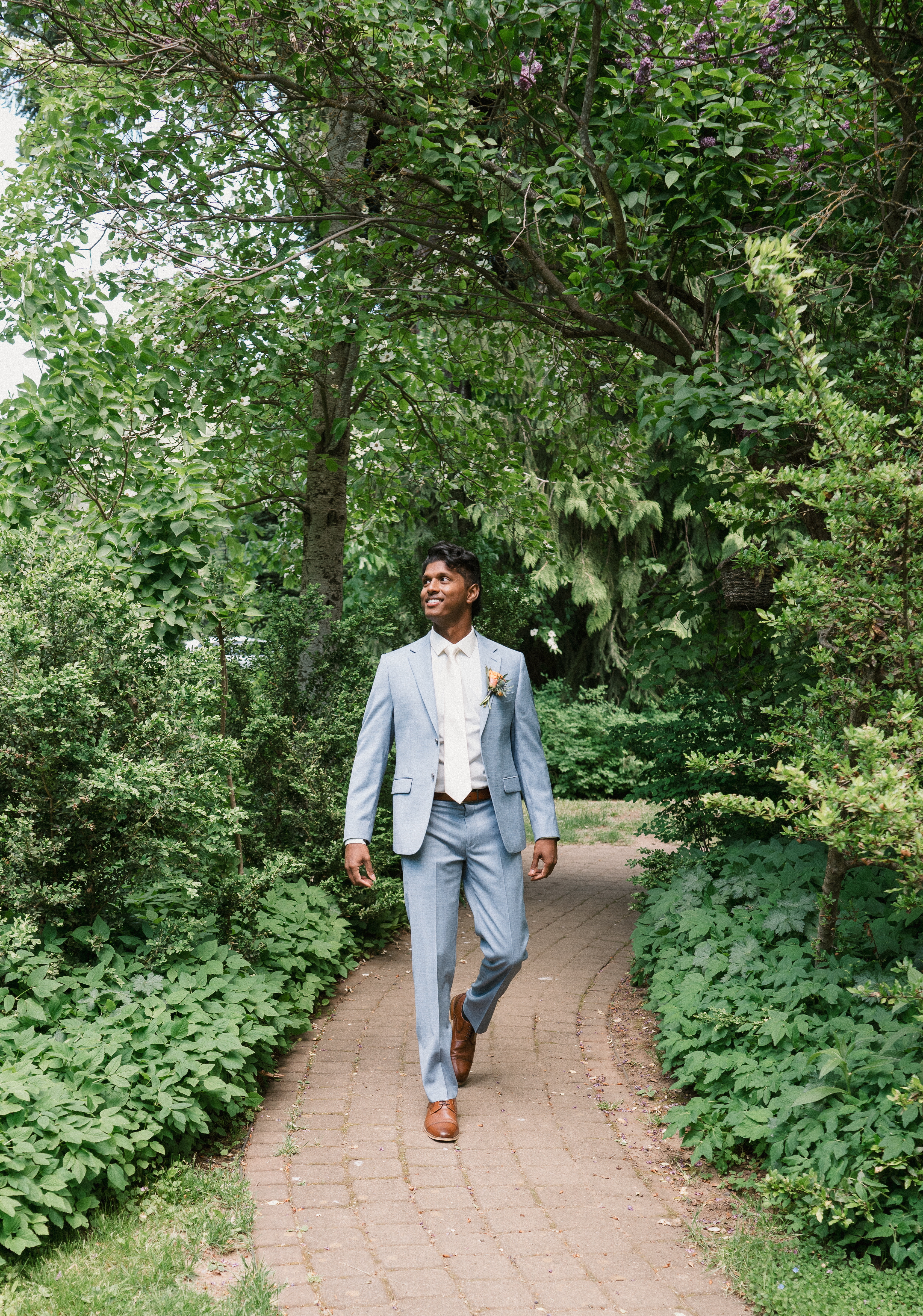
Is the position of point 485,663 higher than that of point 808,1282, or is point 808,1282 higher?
point 485,663

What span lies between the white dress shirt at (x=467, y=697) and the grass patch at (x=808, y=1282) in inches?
72.4

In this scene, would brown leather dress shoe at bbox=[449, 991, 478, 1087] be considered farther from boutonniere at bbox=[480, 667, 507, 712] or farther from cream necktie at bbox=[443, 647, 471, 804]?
boutonniere at bbox=[480, 667, 507, 712]

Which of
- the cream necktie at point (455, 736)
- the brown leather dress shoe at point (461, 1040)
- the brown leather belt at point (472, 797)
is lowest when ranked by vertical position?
the brown leather dress shoe at point (461, 1040)

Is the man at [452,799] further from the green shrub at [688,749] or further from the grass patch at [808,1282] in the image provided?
the green shrub at [688,749]

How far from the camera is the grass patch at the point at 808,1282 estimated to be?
2.89m

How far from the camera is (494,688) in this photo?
4.21 meters

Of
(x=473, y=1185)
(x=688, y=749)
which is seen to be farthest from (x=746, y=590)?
(x=473, y=1185)

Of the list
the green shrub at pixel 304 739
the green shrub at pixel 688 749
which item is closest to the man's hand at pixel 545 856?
the green shrub at pixel 688 749

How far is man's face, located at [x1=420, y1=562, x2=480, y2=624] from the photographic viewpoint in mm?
4246

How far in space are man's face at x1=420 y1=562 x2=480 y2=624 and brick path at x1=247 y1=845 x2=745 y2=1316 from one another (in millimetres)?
1996

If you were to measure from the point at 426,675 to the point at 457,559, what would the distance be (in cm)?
49

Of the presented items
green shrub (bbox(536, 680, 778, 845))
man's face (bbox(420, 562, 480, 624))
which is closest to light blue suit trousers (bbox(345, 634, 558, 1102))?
man's face (bbox(420, 562, 480, 624))

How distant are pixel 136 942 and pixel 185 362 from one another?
9.35 ft

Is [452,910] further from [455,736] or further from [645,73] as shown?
[645,73]
